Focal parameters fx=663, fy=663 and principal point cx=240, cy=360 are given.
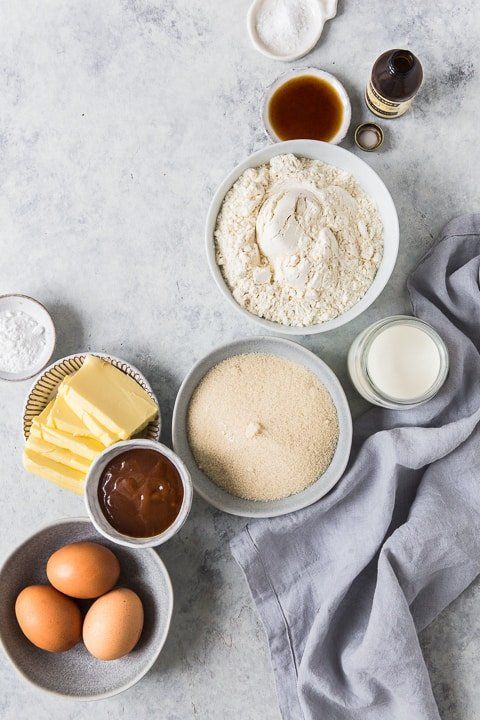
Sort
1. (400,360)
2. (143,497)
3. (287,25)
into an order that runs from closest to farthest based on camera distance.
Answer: (143,497) < (400,360) < (287,25)

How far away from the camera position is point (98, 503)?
1.29 m

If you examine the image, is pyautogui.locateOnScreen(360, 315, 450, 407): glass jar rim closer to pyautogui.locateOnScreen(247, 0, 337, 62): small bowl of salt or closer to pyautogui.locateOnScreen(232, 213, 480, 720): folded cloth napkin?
pyautogui.locateOnScreen(232, 213, 480, 720): folded cloth napkin

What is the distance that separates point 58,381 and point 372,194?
0.79 metres

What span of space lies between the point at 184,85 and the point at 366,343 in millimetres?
732

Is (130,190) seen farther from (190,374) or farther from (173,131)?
(190,374)

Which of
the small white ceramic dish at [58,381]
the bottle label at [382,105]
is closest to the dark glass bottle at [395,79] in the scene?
the bottle label at [382,105]

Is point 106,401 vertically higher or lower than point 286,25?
lower

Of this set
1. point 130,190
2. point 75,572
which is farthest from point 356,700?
point 130,190

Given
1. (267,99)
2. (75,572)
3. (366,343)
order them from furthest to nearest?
(267,99) < (366,343) < (75,572)

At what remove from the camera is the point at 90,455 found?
1.36m

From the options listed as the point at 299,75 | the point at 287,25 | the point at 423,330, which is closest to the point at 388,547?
the point at 423,330

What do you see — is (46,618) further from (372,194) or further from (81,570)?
(372,194)

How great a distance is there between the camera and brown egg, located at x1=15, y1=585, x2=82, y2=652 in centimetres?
130

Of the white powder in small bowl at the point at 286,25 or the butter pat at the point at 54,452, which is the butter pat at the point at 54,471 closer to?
the butter pat at the point at 54,452
